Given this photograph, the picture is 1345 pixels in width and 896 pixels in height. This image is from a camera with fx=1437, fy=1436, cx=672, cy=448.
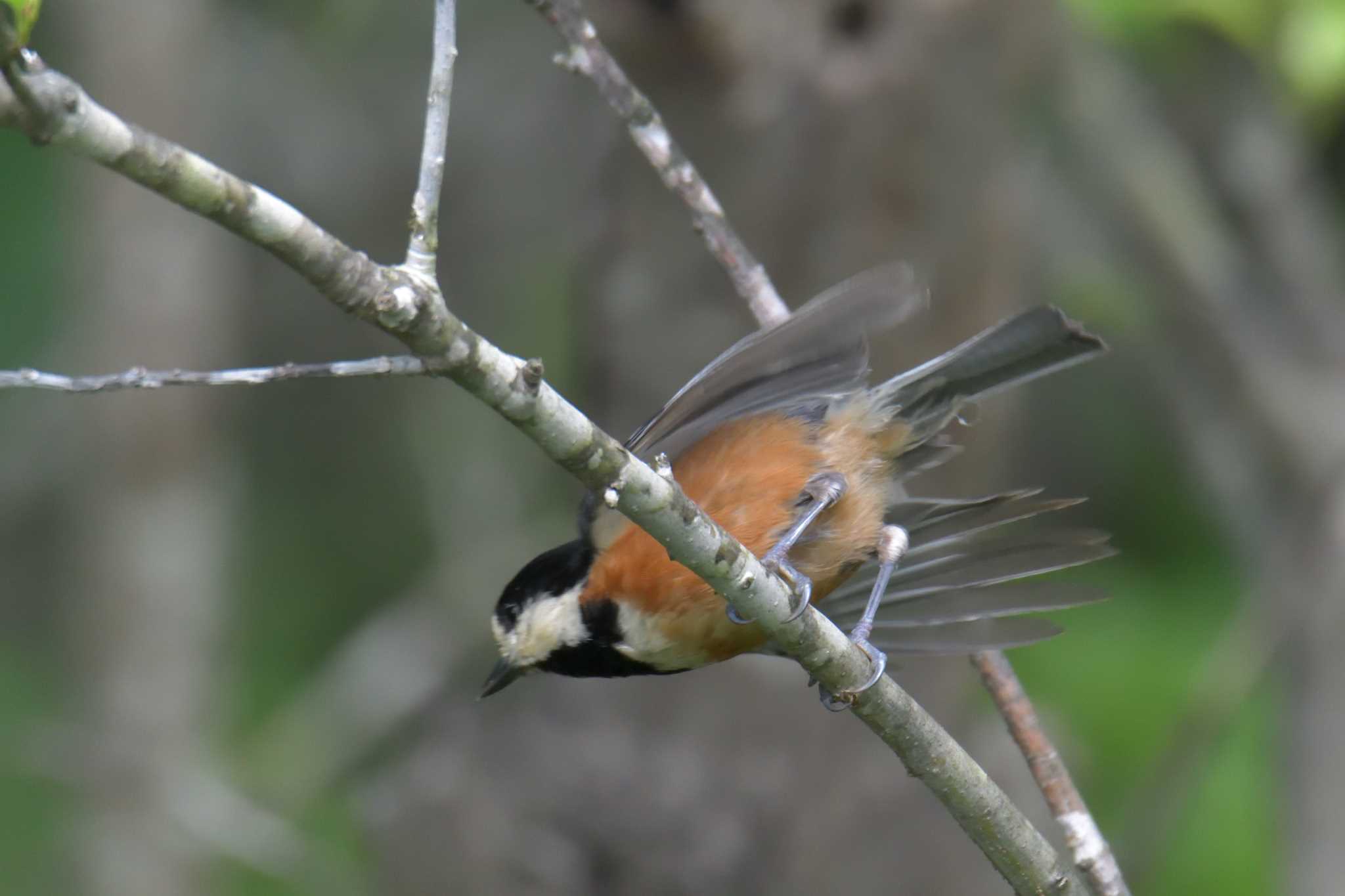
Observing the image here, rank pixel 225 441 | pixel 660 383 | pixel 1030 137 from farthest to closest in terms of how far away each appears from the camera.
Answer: pixel 225 441 < pixel 1030 137 < pixel 660 383

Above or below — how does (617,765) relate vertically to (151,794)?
below

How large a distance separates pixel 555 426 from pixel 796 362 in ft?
2.73

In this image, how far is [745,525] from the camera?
8.41ft

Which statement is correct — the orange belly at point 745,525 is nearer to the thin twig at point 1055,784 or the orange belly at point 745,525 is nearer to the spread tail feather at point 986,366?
the spread tail feather at point 986,366

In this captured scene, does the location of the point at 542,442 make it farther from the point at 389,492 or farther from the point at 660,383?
the point at 389,492

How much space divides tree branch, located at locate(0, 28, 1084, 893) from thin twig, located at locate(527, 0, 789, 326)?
81 centimetres

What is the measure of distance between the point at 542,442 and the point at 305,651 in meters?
5.59

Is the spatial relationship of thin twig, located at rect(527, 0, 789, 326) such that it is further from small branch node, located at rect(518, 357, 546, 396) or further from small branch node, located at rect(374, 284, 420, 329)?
small branch node, located at rect(374, 284, 420, 329)

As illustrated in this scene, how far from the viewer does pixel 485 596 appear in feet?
18.3

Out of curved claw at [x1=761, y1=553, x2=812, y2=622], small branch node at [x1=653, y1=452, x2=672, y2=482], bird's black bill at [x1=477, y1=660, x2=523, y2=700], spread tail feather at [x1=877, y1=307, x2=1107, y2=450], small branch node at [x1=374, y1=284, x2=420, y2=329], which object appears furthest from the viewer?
bird's black bill at [x1=477, y1=660, x2=523, y2=700]

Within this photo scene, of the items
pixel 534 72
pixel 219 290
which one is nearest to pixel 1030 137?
pixel 534 72

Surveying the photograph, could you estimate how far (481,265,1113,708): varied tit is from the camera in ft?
7.90

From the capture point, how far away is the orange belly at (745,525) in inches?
99.0

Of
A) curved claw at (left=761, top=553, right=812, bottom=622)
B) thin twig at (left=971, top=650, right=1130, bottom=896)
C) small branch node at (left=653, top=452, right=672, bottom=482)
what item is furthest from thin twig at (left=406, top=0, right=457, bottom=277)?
thin twig at (left=971, top=650, right=1130, bottom=896)
